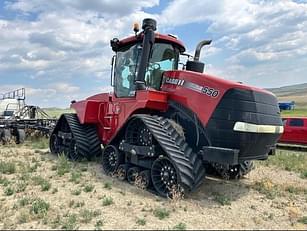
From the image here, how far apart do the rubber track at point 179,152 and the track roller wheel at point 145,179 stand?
934mm

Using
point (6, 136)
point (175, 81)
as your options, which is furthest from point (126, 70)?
point (6, 136)

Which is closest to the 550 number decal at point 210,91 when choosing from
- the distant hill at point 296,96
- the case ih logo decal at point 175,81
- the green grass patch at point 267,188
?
the case ih logo decal at point 175,81

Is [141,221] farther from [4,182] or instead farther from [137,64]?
[137,64]

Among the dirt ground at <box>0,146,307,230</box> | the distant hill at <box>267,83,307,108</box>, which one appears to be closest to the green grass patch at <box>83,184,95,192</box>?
the dirt ground at <box>0,146,307,230</box>

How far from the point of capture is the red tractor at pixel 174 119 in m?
6.45

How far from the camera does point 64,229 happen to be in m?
4.99

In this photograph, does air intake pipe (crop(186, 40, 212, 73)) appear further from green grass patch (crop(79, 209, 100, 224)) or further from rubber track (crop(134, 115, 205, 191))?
green grass patch (crop(79, 209, 100, 224))

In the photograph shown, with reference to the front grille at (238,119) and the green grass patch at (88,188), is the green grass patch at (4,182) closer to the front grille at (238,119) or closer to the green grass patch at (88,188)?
the green grass patch at (88,188)

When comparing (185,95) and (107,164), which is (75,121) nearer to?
(107,164)

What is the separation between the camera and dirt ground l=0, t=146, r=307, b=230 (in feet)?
17.4

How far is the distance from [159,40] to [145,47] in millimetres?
601

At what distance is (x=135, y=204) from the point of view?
6199 millimetres

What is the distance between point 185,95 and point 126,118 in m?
1.73

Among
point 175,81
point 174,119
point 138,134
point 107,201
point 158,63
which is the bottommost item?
point 107,201
